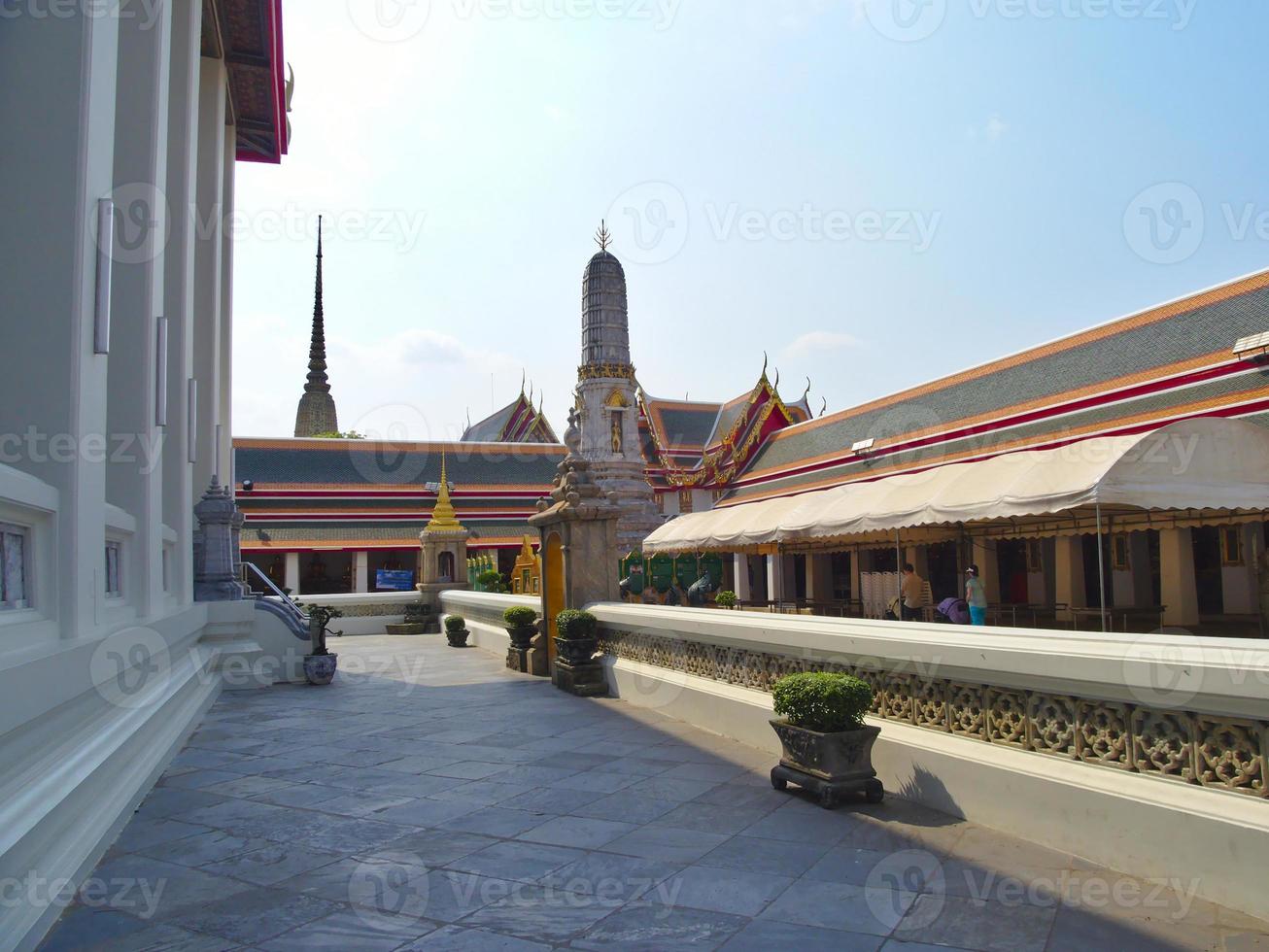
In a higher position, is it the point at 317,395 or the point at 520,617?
the point at 317,395

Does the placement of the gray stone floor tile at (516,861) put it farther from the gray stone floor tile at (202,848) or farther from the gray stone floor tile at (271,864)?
the gray stone floor tile at (202,848)

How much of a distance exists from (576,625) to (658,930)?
7.16 m

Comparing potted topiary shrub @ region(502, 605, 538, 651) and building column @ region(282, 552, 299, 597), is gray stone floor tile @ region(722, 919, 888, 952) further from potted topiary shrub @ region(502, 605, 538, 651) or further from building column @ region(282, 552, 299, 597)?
building column @ region(282, 552, 299, 597)

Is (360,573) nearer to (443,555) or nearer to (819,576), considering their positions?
(443,555)

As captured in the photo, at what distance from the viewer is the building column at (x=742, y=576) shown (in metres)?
26.8

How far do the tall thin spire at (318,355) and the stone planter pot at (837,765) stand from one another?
6582cm

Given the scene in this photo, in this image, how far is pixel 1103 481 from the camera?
981cm

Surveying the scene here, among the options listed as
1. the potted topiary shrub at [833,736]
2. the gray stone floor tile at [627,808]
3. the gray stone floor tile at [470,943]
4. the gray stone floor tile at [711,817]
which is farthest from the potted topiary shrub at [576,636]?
the gray stone floor tile at [470,943]

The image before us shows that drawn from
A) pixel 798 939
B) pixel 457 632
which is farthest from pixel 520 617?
pixel 798 939

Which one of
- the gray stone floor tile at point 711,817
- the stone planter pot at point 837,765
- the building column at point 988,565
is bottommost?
→ the gray stone floor tile at point 711,817

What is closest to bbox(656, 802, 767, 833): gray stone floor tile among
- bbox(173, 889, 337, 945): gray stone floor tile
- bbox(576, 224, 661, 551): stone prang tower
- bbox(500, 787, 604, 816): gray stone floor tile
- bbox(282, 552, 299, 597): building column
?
bbox(500, 787, 604, 816): gray stone floor tile

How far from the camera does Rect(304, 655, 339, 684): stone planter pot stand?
12250 mm

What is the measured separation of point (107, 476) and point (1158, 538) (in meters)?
15.6

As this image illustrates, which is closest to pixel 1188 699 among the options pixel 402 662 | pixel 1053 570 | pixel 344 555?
pixel 402 662
